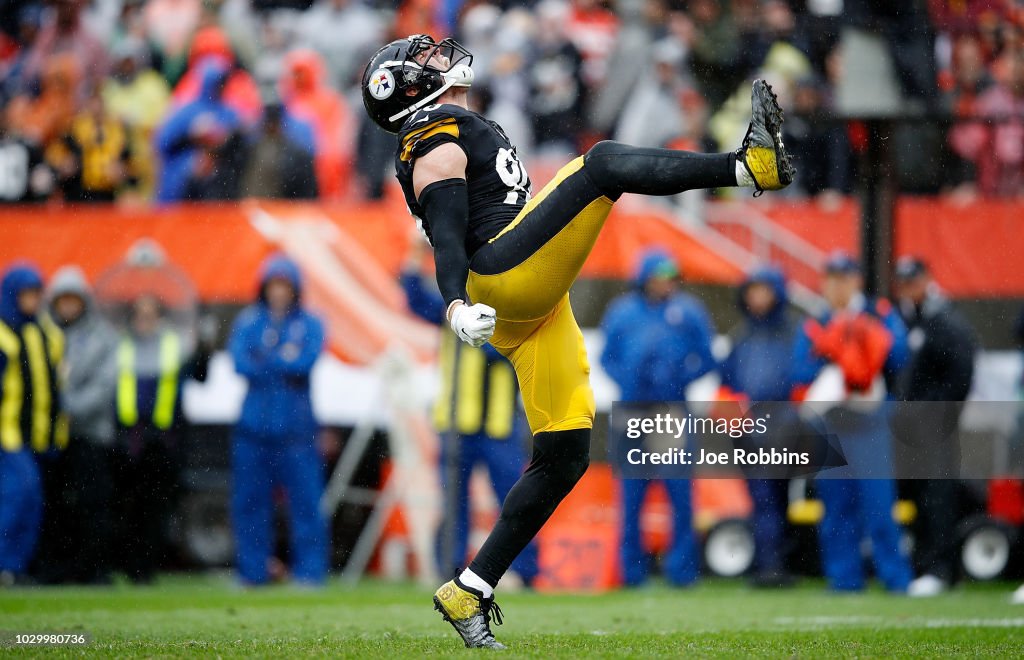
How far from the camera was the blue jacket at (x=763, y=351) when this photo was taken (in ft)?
32.7

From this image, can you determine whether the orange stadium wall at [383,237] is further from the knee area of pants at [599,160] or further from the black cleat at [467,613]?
the black cleat at [467,613]

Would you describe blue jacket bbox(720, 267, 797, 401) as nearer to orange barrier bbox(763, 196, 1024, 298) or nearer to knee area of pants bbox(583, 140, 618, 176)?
orange barrier bbox(763, 196, 1024, 298)

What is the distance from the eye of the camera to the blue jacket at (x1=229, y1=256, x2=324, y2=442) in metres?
9.89

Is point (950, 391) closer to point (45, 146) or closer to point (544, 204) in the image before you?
point (544, 204)

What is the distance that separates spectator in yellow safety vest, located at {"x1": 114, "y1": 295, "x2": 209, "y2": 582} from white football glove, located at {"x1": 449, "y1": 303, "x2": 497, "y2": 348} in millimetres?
5712

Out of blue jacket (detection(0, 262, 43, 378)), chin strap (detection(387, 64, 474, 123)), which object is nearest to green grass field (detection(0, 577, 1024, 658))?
blue jacket (detection(0, 262, 43, 378))

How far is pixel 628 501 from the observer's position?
973 centimetres

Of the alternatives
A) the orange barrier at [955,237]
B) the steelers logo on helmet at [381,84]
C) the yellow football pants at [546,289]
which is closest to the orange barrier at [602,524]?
the orange barrier at [955,237]

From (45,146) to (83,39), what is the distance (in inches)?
68.7

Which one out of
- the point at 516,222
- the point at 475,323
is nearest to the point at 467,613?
the point at 475,323

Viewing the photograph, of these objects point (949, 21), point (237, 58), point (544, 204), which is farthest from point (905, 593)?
point (237, 58)

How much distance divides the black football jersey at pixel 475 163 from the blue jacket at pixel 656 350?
4.39m

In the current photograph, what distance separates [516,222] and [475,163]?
32 centimetres

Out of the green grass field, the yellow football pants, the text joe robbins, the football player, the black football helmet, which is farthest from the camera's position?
the text joe robbins
